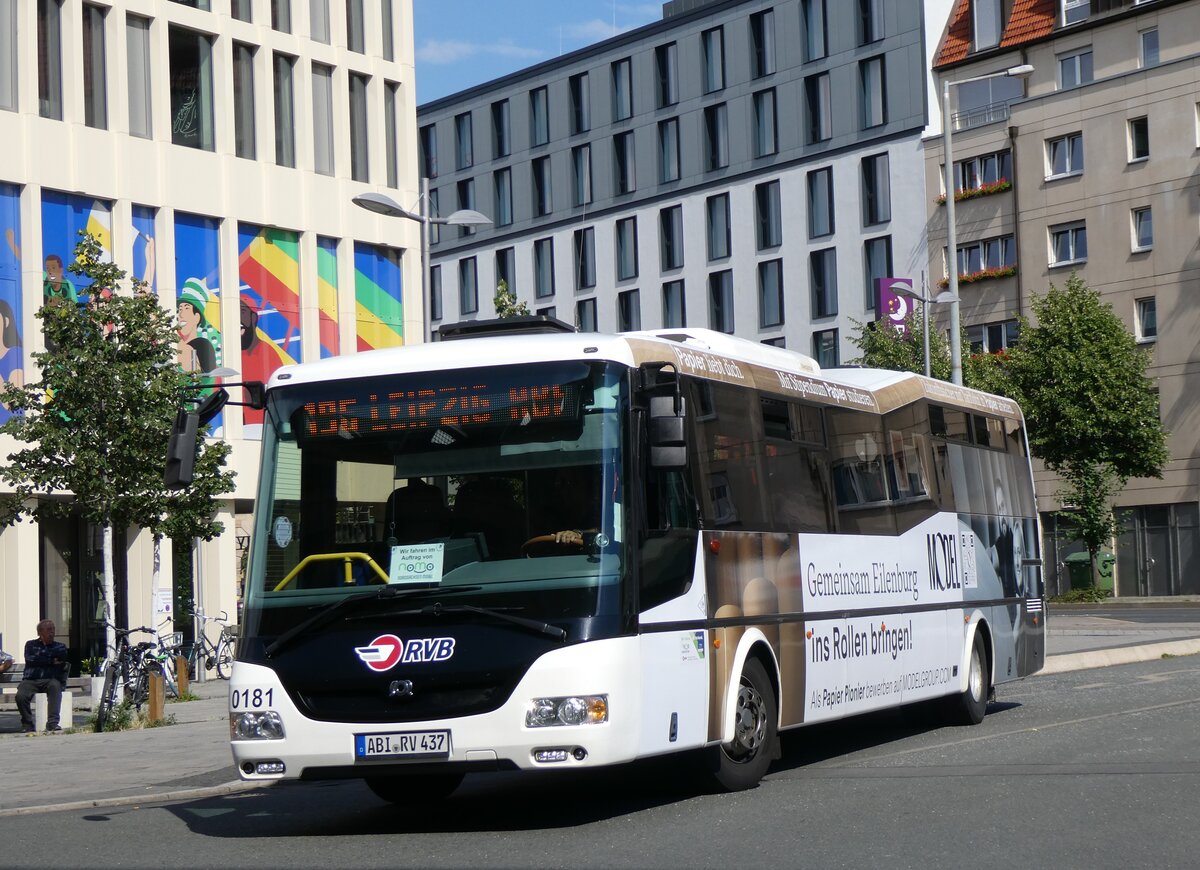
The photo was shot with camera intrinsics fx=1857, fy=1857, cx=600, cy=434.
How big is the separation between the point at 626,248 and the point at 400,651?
65809 mm

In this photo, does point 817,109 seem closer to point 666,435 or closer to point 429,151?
point 429,151

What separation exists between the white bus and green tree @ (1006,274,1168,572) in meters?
41.0

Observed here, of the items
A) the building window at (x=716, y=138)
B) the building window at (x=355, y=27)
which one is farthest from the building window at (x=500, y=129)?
the building window at (x=355, y=27)

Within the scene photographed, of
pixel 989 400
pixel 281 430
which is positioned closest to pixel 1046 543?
pixel 989 400

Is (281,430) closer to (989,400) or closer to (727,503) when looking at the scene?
(727,503)

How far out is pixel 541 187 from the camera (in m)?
78.1

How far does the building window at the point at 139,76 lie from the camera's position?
3384 centimetres

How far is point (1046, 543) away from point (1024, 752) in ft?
162

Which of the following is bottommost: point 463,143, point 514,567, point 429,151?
point 514,567

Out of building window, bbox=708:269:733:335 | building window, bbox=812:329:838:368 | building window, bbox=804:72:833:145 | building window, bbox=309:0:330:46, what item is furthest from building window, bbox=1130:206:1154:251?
building window, bbox=309:0:330:46

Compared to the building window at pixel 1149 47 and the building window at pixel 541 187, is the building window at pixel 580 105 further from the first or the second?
the building window at pixel 1149 47

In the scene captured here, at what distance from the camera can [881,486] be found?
14.7m

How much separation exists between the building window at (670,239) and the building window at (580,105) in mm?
5150

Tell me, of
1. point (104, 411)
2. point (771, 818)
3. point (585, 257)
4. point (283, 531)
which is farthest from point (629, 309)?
point (771, 818)
